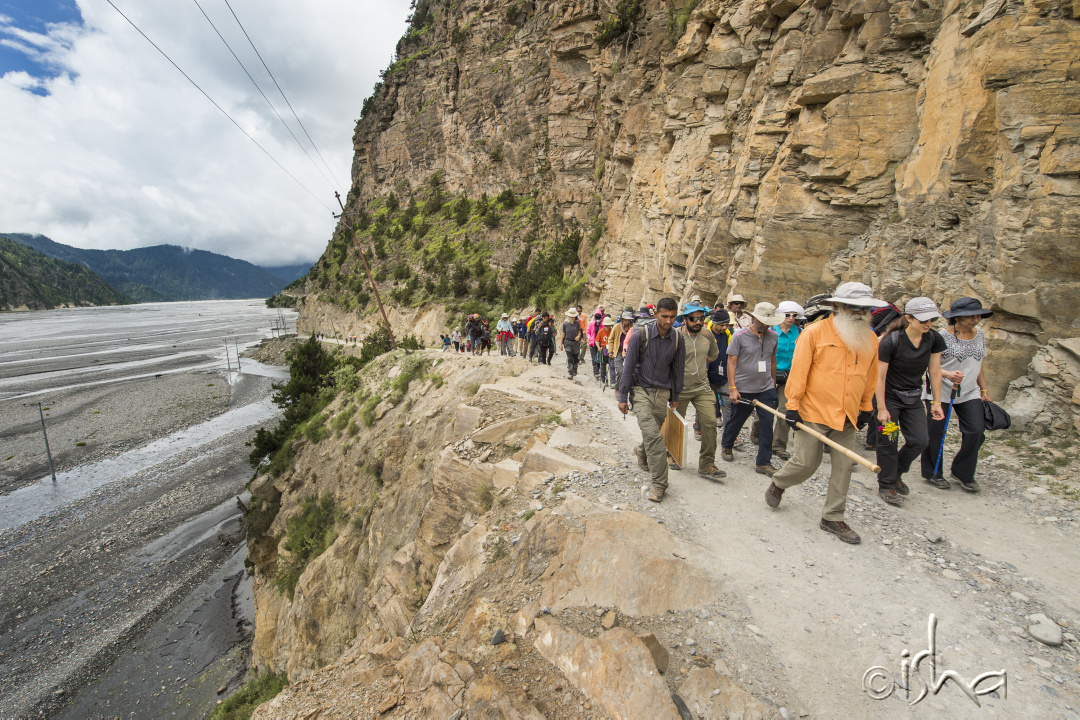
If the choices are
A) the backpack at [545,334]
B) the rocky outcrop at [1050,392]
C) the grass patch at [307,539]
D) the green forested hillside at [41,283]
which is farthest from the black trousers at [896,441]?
the green forested hillside at [41,283]

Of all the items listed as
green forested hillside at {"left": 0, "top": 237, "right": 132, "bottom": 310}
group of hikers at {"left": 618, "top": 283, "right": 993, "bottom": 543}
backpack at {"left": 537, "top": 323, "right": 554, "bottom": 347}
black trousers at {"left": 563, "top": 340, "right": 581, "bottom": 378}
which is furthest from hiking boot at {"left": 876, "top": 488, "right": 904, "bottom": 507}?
green forested hillside at {"left": 0, "top": 237, "right": 132, "bottom": 310}

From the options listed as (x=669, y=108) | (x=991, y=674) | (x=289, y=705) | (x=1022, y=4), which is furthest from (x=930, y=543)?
(x=669, y=108)

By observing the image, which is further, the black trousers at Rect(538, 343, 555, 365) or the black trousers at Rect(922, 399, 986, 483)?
the black trousers at Rect(538, 343, 555, 365)

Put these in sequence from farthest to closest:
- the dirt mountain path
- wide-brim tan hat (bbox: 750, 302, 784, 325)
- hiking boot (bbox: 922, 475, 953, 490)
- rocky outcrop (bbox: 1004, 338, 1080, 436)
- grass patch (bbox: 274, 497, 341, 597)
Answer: grass patch (bbox: 274, 497, 341, 597)
rocky outcrop (bbox: 1004, 338, 1080, 436)
wide-brim tan hat (bbox: 750, 302, 784, 325)
hiking boot (bbox: 922, 475, 953, 490)
the dirt mountain path

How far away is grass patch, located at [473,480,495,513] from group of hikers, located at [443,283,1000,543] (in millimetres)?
2185

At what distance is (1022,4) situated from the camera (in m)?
6.58

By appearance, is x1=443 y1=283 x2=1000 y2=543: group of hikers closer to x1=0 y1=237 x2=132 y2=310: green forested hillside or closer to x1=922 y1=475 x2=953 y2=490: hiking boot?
x1=922 y1=475 x2=953 y2=490: hiking boot

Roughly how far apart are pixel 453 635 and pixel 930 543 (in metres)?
4.44

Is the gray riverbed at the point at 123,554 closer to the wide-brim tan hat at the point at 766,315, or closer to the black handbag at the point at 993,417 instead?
the wide-brim tan hat at the point at 766,315

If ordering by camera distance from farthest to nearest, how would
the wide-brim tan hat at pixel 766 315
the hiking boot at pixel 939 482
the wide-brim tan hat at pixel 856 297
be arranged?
1. the wide-brim tan hat at pixel 766 315
2. the hiking boot at pixel 939 482
3. the wide-brim tan hat at pixel 856 297

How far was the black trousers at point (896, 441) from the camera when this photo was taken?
4891mm

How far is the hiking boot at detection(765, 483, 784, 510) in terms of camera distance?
15.2 feet

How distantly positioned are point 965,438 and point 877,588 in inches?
120

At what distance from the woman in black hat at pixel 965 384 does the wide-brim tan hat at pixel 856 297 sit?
5.82ft
